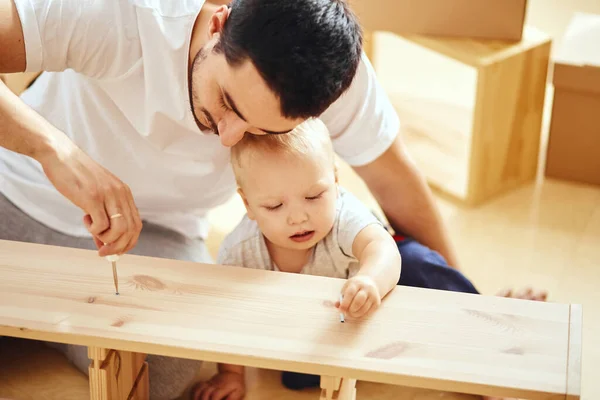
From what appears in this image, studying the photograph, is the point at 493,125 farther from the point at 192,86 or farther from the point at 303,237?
the point at 192,86

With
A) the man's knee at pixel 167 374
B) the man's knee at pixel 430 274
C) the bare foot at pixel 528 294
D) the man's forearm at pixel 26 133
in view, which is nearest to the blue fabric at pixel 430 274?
the man's knee at pixel 430 274

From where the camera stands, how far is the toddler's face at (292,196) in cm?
145

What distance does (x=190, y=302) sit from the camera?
130 cm

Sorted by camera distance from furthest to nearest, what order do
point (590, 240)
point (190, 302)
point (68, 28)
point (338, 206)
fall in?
point (590, 240), point (338, 206), point (68, 28), point (190, 302)

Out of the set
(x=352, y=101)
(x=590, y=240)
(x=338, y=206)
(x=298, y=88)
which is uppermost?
(x=298, y=88)

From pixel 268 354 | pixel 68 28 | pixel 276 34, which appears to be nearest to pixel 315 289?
pixel 268 354

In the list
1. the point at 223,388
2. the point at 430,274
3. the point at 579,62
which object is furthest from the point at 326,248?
the point at 579,62

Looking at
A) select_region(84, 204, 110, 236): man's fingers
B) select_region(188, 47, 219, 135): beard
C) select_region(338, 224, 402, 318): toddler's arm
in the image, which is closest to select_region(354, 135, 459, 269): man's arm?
select_region(338, 224, 402, 318): toddler's arm

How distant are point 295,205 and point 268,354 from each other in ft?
1.15

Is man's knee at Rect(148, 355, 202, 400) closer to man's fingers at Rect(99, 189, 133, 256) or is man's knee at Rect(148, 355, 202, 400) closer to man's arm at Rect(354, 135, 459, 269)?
man's fingers at Rect(99, 189, 133, 256)

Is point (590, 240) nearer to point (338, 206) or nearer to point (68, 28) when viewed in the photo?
point (338, 206)

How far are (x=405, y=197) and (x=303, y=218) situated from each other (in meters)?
0.36

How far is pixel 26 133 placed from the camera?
1.31 m

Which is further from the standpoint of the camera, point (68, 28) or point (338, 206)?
point (338, 206)
